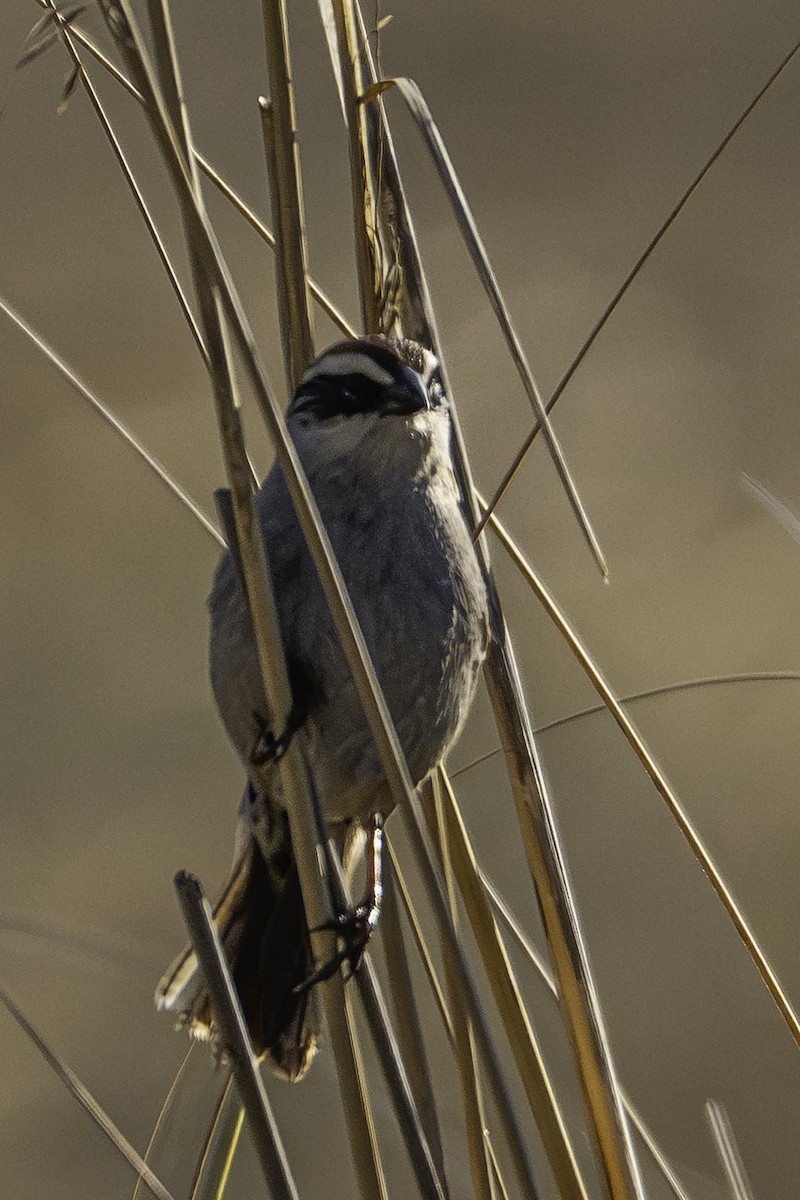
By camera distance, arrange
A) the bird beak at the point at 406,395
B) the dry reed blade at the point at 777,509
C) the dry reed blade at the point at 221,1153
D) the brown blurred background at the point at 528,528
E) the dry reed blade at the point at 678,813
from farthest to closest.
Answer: the brown blurred background at the point at 528,528
the bird beak at the point at 406,395
the dry reed blade at the point at 777,509
the dry reed blade at the point at 678,813
the dry reed blade at the point at 221,1153

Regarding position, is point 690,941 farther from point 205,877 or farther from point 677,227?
point 677,227

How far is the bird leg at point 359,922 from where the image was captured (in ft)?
3.72

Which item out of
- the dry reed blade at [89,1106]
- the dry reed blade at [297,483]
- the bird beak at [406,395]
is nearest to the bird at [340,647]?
the bird beak at [406,395]

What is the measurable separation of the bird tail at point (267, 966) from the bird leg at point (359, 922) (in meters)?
0.07

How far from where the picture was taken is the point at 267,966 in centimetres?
156

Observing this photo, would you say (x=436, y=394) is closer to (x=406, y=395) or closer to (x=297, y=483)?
(x=406, y=395)

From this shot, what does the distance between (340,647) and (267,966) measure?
0.37m

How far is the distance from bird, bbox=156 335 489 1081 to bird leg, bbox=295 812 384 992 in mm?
35

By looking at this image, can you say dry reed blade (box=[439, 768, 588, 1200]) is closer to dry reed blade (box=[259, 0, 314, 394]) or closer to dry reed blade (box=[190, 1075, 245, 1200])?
dry reed blade (box=[190, 1075, 245, 1200])

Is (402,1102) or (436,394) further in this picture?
(436,394)

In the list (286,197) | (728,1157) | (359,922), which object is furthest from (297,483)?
(728,1157)

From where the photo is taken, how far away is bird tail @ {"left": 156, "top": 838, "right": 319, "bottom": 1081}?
59.4 inches

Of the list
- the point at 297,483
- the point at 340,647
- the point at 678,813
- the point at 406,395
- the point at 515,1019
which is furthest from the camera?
the point at 406,395

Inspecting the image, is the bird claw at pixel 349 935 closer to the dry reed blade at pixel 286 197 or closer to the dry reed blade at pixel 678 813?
the dry reed blade at pixel 678 813
